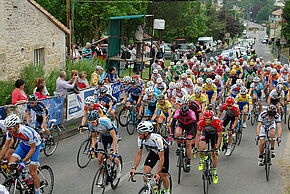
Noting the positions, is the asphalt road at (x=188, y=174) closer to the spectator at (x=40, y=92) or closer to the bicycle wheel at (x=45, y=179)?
the bicycle wheel at (x=45, y=179)

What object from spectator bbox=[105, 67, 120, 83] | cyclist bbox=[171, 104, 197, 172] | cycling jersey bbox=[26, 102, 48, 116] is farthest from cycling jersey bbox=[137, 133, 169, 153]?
spectator bbox=[105, 67, 120, 83]

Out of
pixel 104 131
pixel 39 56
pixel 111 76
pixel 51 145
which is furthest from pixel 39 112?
pixel 39 56

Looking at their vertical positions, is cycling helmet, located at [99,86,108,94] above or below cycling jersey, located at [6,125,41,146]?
above

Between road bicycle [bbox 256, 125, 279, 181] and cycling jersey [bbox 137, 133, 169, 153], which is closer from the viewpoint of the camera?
cycling jersey [bbox 137, 133, 169, 153]

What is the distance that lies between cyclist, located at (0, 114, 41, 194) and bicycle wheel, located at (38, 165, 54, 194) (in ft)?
0.95

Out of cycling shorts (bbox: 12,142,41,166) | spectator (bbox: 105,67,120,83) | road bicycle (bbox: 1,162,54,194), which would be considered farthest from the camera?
spectator (bbox: 105,67,120,83)

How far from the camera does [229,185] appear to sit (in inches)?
435

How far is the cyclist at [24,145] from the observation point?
8273 millimetres

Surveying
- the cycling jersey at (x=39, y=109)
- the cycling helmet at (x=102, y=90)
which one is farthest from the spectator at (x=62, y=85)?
the cycling jersey at (x=39, y=109)

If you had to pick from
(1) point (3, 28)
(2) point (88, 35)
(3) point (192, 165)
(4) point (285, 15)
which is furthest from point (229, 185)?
(4) point (285, 15)

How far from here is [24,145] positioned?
878 cm

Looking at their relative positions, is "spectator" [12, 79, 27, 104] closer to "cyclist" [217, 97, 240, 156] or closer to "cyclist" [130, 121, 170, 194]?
"cyclist" [217, 97, 240, 156]

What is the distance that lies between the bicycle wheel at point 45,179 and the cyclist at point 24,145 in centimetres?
29

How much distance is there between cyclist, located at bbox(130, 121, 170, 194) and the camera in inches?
322
